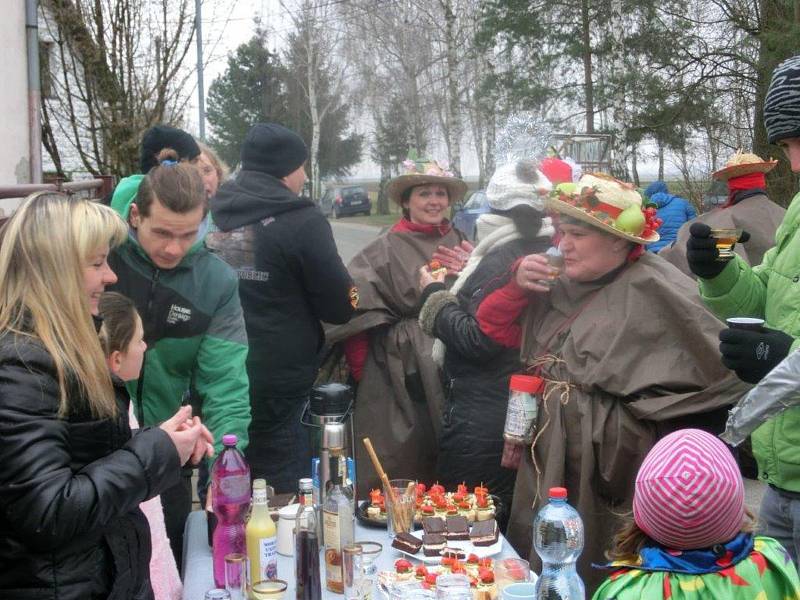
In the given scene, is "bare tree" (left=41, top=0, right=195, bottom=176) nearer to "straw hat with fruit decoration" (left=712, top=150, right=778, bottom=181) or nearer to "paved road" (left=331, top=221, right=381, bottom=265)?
"straw hat with fruit decoration" (left=712, top=150, right=778, bottom=181)

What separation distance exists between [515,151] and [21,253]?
10.0 feet

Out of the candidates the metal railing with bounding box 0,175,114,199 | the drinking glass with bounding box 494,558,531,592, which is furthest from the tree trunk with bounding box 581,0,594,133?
the drinking glass with bounding box 494,558,531,592

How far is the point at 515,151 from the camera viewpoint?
464 centimetres

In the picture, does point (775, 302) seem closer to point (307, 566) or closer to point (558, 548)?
point (558, 548)

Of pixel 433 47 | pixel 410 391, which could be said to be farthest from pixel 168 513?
pixel 433 47

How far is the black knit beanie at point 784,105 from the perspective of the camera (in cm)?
254

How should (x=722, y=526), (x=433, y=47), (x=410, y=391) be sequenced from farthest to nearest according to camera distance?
(x=433, y=47) < (x=410, y=391) < (x=722, y=526)

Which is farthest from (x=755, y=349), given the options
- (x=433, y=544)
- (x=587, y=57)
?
(x=587, y=57)

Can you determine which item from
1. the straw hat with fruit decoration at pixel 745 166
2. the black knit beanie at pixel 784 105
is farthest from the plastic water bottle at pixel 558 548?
the straw hat with fruit decoration at pixel 745 166

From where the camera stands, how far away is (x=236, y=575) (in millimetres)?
2600

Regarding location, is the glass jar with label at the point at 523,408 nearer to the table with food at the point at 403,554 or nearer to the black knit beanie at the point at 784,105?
the table with food at the point at 403,554

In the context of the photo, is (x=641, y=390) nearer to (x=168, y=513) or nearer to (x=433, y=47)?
(x=168, y=513)

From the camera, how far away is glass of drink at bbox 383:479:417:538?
117 inches

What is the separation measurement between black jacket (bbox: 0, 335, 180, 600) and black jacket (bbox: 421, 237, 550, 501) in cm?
176
